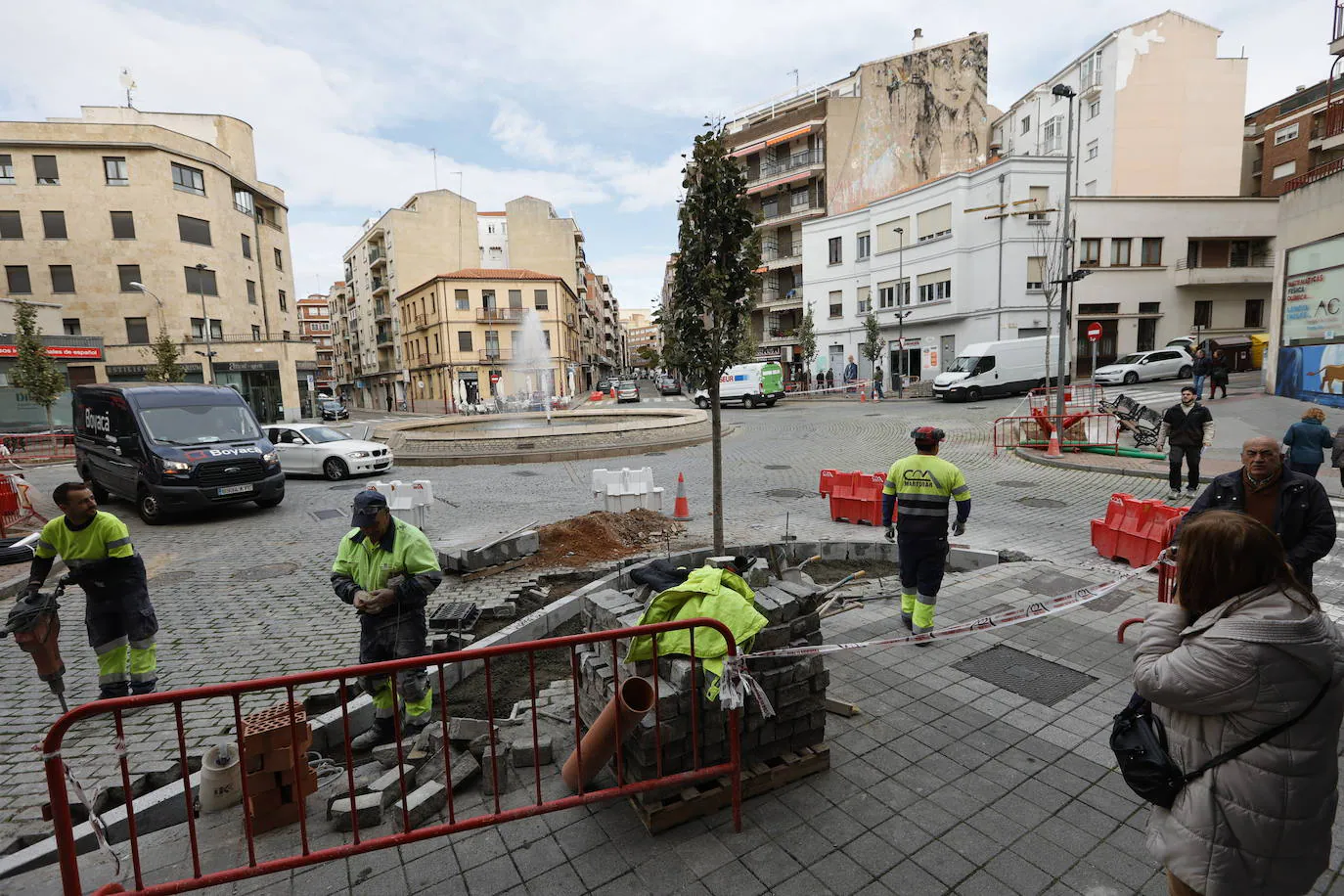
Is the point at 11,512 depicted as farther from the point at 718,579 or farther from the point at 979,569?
the point at 979,569

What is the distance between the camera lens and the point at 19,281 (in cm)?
3509

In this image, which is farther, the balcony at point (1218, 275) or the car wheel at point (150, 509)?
the balcony at point (1218, 275)

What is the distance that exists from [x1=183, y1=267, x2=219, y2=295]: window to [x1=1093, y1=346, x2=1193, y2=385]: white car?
47.2 metres

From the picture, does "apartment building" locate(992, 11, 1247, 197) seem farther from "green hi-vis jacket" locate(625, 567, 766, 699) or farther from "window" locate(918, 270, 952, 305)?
"green hi-vis jacket" locate(625, 567, 766, 699)

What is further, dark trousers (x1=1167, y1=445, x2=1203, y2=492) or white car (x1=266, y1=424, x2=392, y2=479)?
white car (x1=266, y1=424, x2=392, y2=479)

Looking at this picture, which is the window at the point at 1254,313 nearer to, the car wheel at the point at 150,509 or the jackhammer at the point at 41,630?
the car wheel at the point at 150,509

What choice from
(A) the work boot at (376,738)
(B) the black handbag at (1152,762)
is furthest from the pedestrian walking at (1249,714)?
(A) the work boot at (376,738)

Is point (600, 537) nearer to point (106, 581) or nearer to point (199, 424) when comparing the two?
point (106, 581)

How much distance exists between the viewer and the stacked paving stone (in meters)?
3.24

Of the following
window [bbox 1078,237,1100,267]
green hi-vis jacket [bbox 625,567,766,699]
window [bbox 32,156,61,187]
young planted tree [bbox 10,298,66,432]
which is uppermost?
window [bbox 32,156,61,187]

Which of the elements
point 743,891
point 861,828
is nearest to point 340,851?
point 743,891

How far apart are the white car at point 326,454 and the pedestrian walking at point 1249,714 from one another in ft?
56.4

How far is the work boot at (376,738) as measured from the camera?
14.7 ft

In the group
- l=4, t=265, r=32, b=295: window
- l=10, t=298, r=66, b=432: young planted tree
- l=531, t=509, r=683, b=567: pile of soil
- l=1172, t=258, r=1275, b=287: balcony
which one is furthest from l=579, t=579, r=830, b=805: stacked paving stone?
l=4, t=265, r=32, b=295: window
